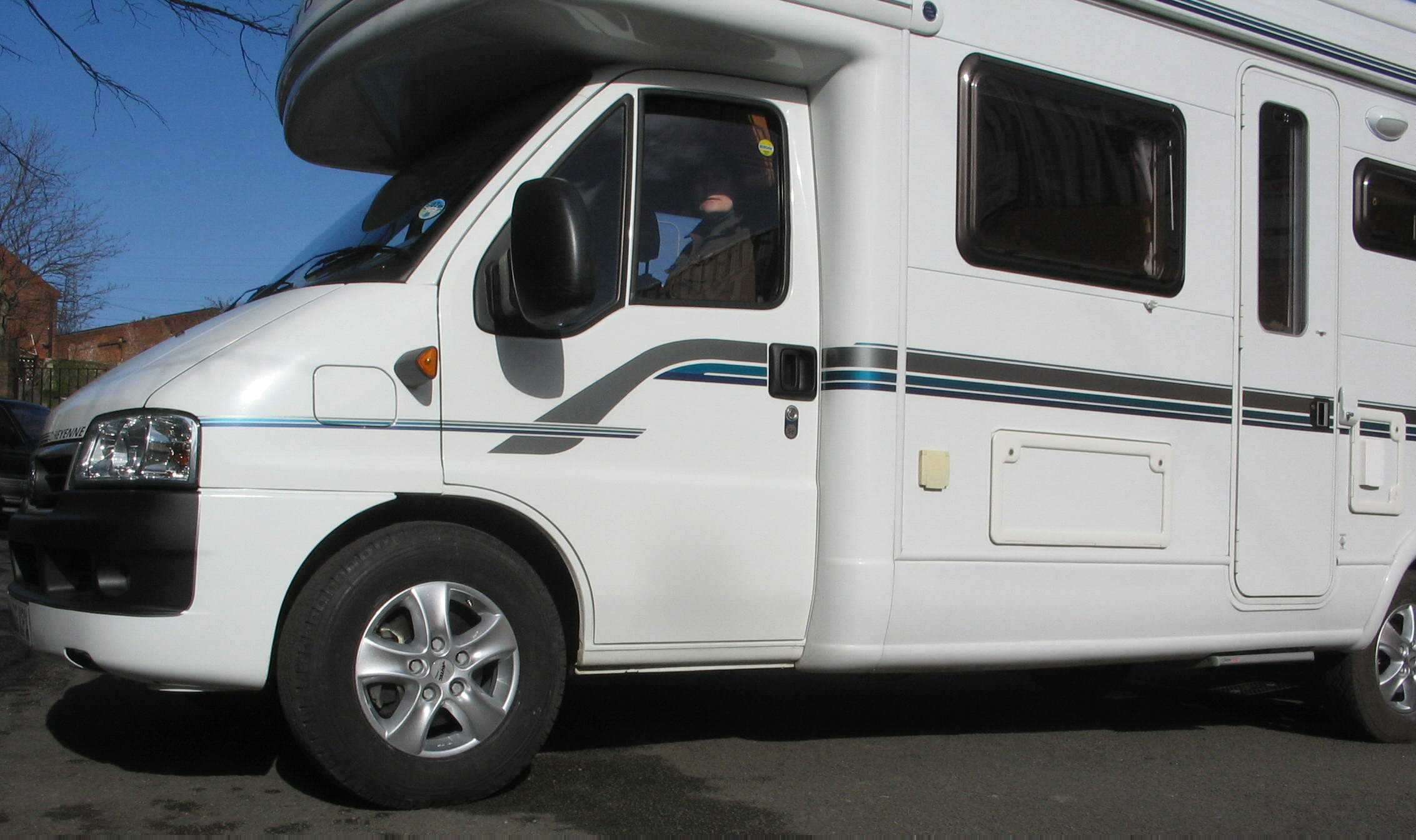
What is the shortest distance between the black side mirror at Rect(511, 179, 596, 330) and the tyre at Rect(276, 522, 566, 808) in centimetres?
78

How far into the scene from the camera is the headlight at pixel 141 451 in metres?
3.53

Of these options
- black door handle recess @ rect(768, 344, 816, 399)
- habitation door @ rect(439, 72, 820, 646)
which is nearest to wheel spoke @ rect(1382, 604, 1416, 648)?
habitation door @ rect(439, 72, 820, 646)

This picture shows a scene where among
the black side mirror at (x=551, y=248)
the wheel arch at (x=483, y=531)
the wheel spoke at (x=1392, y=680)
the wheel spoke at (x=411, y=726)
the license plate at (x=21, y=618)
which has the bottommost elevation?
the wheel spoke at (x=1392, y=680)

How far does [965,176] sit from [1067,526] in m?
1.38

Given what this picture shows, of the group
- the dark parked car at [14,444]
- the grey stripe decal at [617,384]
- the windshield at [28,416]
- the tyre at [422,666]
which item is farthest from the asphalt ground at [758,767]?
the windshield at [28,416]

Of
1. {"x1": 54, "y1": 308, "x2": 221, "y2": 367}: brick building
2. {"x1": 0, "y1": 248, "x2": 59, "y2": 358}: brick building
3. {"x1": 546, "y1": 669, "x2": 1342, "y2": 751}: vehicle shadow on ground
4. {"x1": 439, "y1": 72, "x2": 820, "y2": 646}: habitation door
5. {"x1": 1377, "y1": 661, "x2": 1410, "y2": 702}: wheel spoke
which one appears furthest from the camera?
{"x1": 54, "y1": 308, "x2": 221, "y2": 367}: brick building

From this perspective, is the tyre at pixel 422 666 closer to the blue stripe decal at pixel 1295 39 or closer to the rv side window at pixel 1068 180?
the rv side window at pixel 1068 180

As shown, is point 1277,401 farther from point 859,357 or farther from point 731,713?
point 731,713

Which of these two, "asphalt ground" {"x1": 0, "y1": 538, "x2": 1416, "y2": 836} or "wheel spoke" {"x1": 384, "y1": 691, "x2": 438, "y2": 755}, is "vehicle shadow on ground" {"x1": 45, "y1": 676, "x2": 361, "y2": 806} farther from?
"wheel spoke" {"x1": 384, "y1": 691, "x2": 438, "y2": 755}

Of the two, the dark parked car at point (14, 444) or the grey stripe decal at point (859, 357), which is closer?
the grey stripe decal at point (859, 357)

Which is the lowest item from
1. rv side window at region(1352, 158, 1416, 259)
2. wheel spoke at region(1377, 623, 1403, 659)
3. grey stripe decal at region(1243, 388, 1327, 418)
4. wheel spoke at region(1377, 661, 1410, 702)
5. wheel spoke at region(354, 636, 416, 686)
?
wheel spoke at region(1377, 661, 1410, 702)

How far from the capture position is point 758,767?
4.64 meters

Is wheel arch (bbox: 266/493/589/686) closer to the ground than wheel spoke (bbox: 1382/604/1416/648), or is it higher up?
higher up

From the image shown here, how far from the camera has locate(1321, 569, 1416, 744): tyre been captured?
18.7ft
